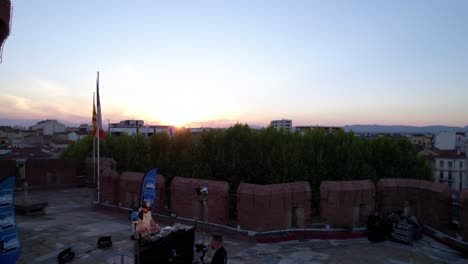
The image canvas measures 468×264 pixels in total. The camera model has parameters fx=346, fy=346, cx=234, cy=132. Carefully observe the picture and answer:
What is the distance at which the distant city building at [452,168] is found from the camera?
73.7 metres

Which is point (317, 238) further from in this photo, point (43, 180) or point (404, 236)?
point (43, 180)

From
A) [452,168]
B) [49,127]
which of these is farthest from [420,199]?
[49,127]

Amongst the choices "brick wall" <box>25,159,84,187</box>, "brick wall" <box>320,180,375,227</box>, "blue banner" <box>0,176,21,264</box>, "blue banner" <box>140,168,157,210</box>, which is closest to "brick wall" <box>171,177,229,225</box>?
"blue banner" <box>140,168,157,210</box>

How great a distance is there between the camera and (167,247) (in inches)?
387

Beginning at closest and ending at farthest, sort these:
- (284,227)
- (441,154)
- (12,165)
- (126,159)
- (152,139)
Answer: (284,227) → (12,165) → (152,139) → (126,159) → (441,154)

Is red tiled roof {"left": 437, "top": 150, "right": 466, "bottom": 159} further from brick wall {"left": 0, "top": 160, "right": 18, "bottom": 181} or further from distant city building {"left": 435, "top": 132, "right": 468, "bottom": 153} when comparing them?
brick wall {"left": 0, "top": 160, "right": 18, "bottom": 181}

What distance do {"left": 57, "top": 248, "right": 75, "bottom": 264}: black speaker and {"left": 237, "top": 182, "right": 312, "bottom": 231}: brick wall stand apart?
254 inches

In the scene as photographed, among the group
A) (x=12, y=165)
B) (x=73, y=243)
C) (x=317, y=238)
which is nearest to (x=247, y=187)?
(x=317, y=238)

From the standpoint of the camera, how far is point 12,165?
24906 mm

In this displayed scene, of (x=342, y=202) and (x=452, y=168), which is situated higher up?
(x=342, y=202)

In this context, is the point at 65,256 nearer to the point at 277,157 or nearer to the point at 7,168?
the point at 277,157

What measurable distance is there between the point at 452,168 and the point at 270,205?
75803 millimetres

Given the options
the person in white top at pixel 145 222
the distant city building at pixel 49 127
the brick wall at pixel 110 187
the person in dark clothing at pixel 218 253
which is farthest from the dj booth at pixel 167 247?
the distant city building at pixel 49 127

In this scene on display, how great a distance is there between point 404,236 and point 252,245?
19.7 ft
